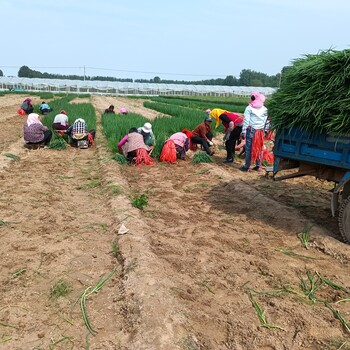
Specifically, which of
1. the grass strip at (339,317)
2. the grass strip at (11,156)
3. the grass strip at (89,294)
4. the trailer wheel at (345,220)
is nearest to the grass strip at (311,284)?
the grass strip at (339,317)

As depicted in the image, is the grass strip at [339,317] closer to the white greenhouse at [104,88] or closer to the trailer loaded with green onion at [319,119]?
the trailer loaded with green onion at [319,119]

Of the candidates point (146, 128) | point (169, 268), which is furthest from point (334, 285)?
point (146, 128)

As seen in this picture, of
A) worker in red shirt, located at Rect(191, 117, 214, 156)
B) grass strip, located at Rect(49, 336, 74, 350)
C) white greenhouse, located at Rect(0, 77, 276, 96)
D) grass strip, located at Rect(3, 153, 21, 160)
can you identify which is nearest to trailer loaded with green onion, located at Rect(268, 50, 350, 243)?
grass strip, located at Rect(49, 336, 74, 350)

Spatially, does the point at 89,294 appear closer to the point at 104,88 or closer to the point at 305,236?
the point at 305,236

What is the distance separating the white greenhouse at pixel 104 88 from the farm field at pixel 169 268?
188ft

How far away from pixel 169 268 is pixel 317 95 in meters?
2.37

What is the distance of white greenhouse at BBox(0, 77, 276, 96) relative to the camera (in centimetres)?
5868

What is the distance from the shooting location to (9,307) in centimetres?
270

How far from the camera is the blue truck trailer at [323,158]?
3770 mm

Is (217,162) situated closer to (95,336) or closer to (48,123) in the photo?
(48,123)

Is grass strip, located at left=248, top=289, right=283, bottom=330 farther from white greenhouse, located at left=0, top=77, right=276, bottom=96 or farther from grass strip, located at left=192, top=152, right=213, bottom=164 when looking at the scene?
white greenhouse, located at left=0, top=77, right=276, bottom=96

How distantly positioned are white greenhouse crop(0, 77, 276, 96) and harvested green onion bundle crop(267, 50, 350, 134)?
5818 cm

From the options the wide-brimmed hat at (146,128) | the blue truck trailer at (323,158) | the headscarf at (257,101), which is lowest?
the wide-brimmed hat at (146,128)

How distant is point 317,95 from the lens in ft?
→ 12.6
